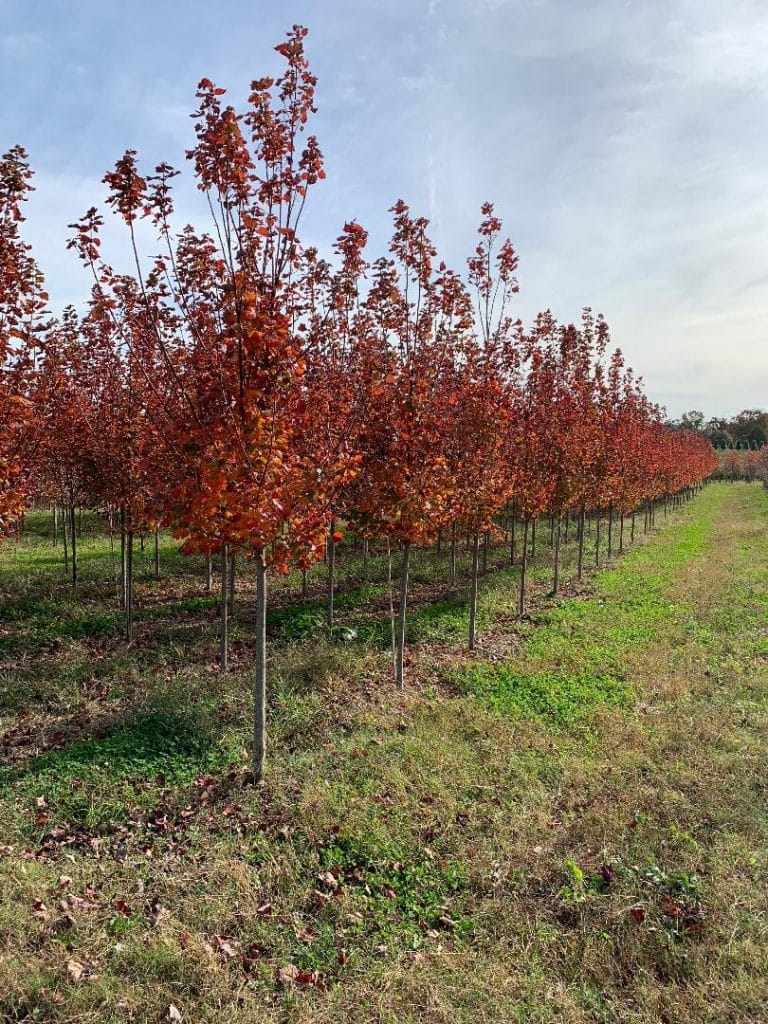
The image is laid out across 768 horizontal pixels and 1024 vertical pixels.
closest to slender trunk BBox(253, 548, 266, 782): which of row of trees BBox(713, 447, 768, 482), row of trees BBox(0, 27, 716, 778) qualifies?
row of trees BBox(0, 27, 716, 778)

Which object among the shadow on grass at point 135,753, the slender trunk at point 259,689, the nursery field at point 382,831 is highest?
the slender trunk at point 259,689

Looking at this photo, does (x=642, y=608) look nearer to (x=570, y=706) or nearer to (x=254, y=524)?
(x=570, y=706)

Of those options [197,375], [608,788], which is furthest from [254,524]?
[608,788]

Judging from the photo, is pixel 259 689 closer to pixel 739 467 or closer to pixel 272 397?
pixel 272 397

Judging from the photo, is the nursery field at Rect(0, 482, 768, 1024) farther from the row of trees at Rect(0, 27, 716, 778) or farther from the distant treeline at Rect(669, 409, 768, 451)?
the distant treeline at Rect(669, 409, 768, 451)

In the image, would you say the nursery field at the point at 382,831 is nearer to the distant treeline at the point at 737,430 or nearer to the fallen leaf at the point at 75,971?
the fallen leaf at the point at 75,971

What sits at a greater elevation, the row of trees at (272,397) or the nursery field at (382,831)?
the row of trees at (272,397)

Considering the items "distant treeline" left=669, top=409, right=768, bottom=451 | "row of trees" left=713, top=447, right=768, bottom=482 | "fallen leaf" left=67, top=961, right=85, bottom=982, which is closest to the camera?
"fallen leaf" left=67, top=961, right=85, bottom=982

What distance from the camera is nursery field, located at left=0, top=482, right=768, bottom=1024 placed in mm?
3734

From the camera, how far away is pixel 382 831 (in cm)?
525

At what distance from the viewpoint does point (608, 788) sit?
5.98 meters

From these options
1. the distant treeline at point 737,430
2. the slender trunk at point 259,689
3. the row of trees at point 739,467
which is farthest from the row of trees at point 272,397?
the distant treeline at point 737,430

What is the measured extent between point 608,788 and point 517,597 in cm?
906

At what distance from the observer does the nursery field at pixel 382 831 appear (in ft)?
12.3
